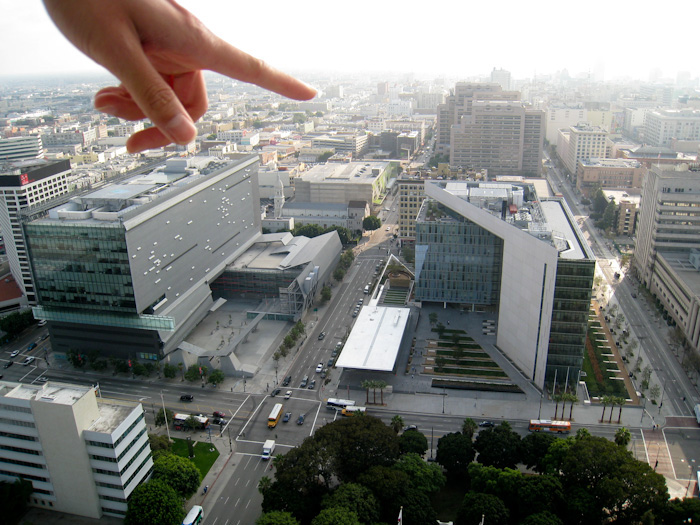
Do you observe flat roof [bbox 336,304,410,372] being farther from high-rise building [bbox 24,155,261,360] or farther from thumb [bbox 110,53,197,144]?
thumb [bbox 110,53,197,144]

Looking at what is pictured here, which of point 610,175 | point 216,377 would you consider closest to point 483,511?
point 216,377

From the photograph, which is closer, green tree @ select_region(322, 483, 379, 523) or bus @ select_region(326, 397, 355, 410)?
green tree @ select_region(322, 483, 379, 523)

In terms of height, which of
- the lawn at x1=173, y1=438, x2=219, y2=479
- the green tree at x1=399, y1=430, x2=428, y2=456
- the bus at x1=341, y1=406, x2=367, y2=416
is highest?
the green tree at x1=399, y1=430, x2=428, y2=456

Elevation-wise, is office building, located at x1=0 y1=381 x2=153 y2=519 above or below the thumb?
below

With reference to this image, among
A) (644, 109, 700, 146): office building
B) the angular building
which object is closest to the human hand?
the angular building

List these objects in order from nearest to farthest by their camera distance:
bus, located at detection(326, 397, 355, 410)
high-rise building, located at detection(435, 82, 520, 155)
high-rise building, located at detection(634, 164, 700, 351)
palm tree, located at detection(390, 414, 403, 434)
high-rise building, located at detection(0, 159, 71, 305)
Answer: palm tree, located at detection(390, 414, 403, 434), bus, located at detection(326, 397, 355, 410), high-rise building, located at detection(634, 164, 700, 351), high-rise building, located at detection(0, 159, 71, 305), high-rise building, located at detection(435, 82, 520, 155)

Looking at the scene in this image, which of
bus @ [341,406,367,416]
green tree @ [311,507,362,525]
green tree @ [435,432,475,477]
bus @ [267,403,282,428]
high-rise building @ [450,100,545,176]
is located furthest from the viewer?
high-rise building @ [450,100,545,176]

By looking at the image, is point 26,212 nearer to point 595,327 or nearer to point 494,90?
point 595,327
